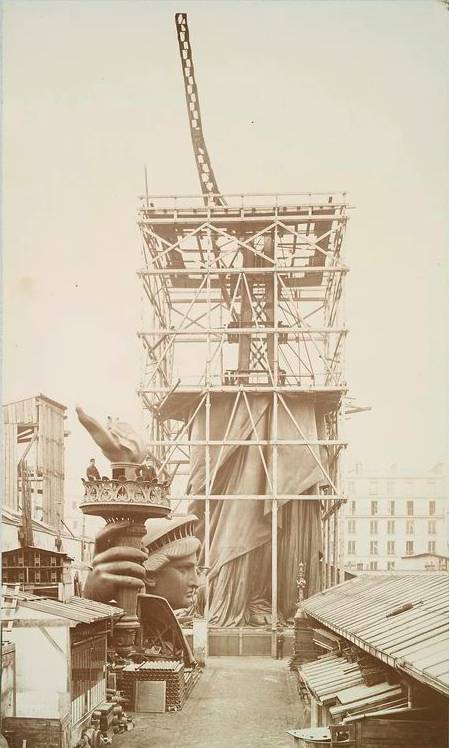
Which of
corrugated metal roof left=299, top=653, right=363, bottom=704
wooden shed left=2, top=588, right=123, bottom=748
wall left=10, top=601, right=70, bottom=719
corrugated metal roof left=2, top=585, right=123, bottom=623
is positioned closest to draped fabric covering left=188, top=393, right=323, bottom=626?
corrugated metal roof left=2, top=585, right=123, bottom=623

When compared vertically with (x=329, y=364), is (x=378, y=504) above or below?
below

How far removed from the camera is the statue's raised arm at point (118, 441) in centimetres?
2542

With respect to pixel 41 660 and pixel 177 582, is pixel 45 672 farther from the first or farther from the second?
pixel 177 582

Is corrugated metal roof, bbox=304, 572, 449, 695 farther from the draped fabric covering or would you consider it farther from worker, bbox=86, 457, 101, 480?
the draped fabric covering

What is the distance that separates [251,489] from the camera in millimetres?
39562

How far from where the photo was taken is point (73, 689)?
19.0 metres

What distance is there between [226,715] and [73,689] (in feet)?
17.8

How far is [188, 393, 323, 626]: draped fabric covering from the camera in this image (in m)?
39.2

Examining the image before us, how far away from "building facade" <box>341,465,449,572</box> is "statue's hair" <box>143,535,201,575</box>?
27.5ft

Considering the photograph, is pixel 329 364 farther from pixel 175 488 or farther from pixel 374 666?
pixel 374 666

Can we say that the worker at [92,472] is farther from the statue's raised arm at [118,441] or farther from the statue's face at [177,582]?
the statue's face at [177,582]

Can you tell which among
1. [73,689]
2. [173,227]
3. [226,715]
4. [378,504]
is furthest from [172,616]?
[378,504]

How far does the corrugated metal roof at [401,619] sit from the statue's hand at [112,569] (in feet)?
17.9

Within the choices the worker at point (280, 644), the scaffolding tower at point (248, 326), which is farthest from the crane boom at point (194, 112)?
the worker at point (280, 644)
